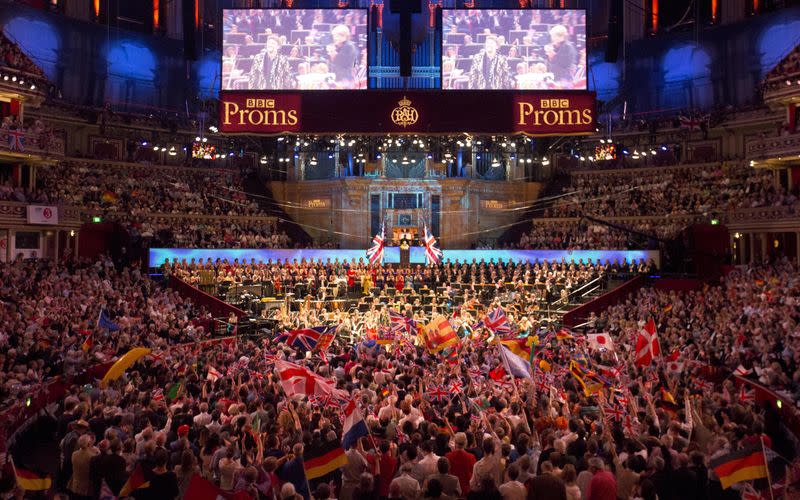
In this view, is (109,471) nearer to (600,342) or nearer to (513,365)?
(513,365)

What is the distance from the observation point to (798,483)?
33.5 feet

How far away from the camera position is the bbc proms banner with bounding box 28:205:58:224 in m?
34.3

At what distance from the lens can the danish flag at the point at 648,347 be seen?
17156mm

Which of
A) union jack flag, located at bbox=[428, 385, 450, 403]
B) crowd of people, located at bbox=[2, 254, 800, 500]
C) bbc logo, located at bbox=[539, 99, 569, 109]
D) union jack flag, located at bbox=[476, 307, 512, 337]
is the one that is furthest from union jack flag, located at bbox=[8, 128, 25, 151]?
union jack flag, located at bbox=[428, 385, 450, 403]

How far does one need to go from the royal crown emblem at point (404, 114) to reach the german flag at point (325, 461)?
2921 centimetres

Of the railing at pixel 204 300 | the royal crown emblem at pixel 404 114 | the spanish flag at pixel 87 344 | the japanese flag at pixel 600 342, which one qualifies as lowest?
the spanish flag at pixel 87 344

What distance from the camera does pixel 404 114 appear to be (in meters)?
37.8

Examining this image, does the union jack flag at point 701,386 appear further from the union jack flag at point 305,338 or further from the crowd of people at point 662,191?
the crowd of people at point 662,191

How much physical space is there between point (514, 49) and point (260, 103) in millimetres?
12453

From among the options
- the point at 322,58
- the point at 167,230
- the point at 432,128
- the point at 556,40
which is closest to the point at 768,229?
the point at 556,40

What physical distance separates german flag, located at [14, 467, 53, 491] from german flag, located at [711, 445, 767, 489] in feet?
Answer: 25.5

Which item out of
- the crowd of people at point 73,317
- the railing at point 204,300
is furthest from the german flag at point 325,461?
the railing at point 204,300

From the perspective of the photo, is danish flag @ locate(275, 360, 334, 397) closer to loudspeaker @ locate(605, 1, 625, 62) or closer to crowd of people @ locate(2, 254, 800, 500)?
crowd of people @ locate(2, 254, 800, 500)

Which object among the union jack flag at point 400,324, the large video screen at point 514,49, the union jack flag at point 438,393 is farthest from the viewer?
the large video screen at point 514,49
